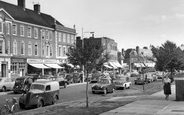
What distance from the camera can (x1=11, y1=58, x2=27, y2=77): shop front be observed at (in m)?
44.9

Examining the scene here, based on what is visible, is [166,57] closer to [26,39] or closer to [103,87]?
[103,87]

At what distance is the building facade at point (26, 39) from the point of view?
4322cm

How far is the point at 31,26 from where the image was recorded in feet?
163

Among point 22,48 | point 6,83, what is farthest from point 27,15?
point 6,83

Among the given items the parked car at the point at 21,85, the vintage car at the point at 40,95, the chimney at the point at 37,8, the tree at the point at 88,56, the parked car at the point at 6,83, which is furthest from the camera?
the chimney at the point at 37,8

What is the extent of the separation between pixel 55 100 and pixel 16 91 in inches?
386

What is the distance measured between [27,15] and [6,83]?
79.9 feet

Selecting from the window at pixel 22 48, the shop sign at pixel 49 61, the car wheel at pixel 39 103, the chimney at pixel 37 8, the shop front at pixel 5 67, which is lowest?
the car wheel at pixel 39 103

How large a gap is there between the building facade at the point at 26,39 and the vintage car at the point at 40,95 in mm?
25965

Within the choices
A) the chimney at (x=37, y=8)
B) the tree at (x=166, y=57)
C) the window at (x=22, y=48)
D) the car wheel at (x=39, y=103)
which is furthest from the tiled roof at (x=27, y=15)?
the car wheel at (x=39, y=103)

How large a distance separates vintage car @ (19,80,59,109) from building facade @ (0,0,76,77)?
85.2 ft

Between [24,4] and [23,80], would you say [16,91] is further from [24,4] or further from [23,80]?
[24,4]

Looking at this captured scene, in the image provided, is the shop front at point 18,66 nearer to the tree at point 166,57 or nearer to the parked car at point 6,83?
the parked car at point 6,83

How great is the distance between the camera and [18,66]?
4625 centimetres
